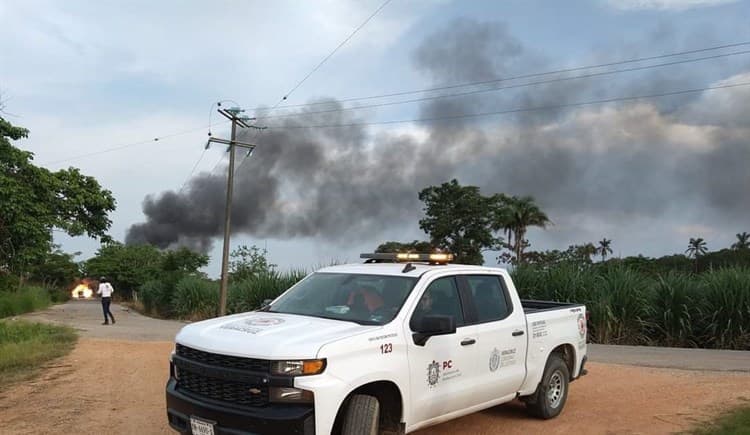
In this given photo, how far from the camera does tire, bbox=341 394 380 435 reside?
15.1 feet

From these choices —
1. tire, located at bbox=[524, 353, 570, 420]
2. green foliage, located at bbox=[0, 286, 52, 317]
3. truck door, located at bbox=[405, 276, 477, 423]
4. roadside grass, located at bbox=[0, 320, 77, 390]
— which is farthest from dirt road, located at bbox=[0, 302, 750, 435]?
green foliage, located at bbox=[0, 286, 52, 317]

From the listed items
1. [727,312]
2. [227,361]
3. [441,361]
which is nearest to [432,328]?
Result: [441,361]

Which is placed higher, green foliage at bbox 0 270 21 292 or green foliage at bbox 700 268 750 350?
green foliage at bbox 0 270 21 292

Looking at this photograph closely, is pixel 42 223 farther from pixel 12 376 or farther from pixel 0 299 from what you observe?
pixel 12 376

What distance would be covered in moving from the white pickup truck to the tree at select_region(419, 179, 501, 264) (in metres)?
41.5

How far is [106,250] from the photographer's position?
83.1 meters

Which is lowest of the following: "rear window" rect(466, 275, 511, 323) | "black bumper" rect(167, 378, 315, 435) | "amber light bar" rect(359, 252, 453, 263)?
"black bumper" rect(167, 378, 315, 435)

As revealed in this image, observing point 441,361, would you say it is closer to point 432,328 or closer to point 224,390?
point 432,328

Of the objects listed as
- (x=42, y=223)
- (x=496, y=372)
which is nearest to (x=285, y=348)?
(x=496, y=372)

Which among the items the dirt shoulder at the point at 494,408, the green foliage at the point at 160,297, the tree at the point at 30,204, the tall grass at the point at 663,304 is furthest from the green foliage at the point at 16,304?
the tall grass at the point at 663,304

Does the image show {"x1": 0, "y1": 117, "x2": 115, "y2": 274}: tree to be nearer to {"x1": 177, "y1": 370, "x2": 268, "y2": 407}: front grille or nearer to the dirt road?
the dirt road

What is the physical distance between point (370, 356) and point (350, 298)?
3.34 feet

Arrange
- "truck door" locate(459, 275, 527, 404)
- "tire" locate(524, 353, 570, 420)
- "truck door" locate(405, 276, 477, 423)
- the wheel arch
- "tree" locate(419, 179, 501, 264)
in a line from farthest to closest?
"tree" locate(419, 179, 501, 264)
"tire" locate(524, 353, 570, 420)
"truck door" locate(459, 275, 527, 404)
"truck door" locate(405, 276, 477, 423)
the wheel arch

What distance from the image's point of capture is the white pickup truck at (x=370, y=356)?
4473 millimetres
